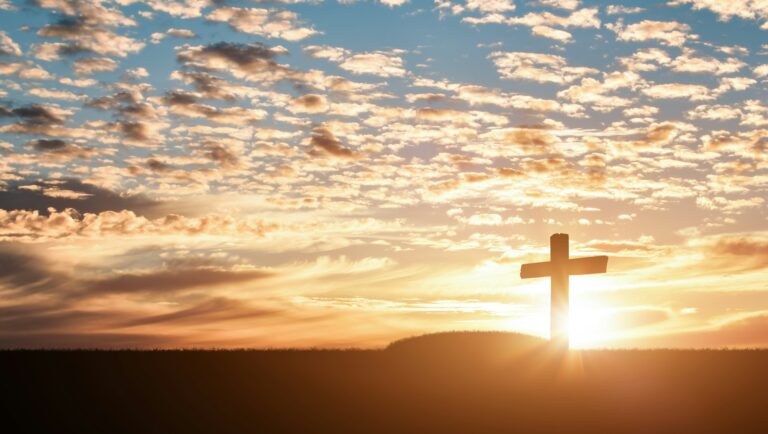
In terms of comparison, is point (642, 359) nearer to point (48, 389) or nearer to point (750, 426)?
point (750, 426)

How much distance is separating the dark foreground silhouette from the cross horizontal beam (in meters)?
2.13

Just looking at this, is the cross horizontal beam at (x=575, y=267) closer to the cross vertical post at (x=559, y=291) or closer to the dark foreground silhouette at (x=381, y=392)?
the cross vertical post at (x=559, y=291)

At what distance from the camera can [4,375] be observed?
2058 cm

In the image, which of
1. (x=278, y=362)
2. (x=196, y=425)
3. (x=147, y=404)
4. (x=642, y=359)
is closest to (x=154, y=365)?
(x=278, y=362)

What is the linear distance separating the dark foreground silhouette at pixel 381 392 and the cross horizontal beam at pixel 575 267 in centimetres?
213

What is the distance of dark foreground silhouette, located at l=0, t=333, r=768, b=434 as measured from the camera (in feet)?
51.5

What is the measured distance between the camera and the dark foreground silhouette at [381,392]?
51.5 ft

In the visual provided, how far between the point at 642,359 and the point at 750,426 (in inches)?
348

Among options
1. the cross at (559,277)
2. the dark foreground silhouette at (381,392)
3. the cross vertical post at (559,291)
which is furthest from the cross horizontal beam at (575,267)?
the dark foreground silhouette at (381,392)

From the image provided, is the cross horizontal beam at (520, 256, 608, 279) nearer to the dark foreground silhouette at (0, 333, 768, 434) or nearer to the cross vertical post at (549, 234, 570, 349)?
the cross vertical post at (549, 234, 570, 349)

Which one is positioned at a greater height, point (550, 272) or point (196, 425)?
point (550, 272)

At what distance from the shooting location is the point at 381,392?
18.5 m

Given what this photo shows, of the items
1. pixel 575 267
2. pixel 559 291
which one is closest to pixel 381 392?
pixel 559 291

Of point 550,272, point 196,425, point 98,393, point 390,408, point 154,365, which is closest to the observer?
point 196,425
